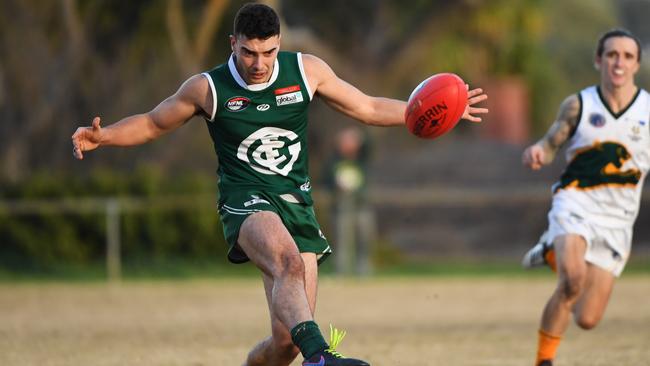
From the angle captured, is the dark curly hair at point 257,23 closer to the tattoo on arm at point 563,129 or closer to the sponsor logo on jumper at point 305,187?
the sponsor logo on jumper at point 305,187

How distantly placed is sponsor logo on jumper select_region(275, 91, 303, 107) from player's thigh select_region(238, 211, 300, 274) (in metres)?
0.66

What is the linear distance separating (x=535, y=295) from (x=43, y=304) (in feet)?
20.9

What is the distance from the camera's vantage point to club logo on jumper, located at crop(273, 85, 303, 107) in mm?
7098

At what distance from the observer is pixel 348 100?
289 inches

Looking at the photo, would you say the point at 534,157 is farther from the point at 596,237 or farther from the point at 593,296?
the point at 593,296

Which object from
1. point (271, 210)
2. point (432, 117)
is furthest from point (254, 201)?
point (432, 117)

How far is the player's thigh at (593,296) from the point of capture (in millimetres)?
8484

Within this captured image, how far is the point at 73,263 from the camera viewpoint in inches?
772

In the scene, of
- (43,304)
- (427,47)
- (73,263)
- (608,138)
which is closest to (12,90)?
(73,263)

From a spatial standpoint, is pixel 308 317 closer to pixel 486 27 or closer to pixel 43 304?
pixel 43 304

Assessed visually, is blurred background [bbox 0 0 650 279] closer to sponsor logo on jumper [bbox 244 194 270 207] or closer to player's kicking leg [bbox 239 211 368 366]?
sponsor logo on jumper [bbox 244 194 270 207]

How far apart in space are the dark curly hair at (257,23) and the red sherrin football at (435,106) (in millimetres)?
984

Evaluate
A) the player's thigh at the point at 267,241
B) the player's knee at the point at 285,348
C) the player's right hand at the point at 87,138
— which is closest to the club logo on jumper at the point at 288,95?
the player's thigh at the point at 267,241

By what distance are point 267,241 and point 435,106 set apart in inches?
53.3
